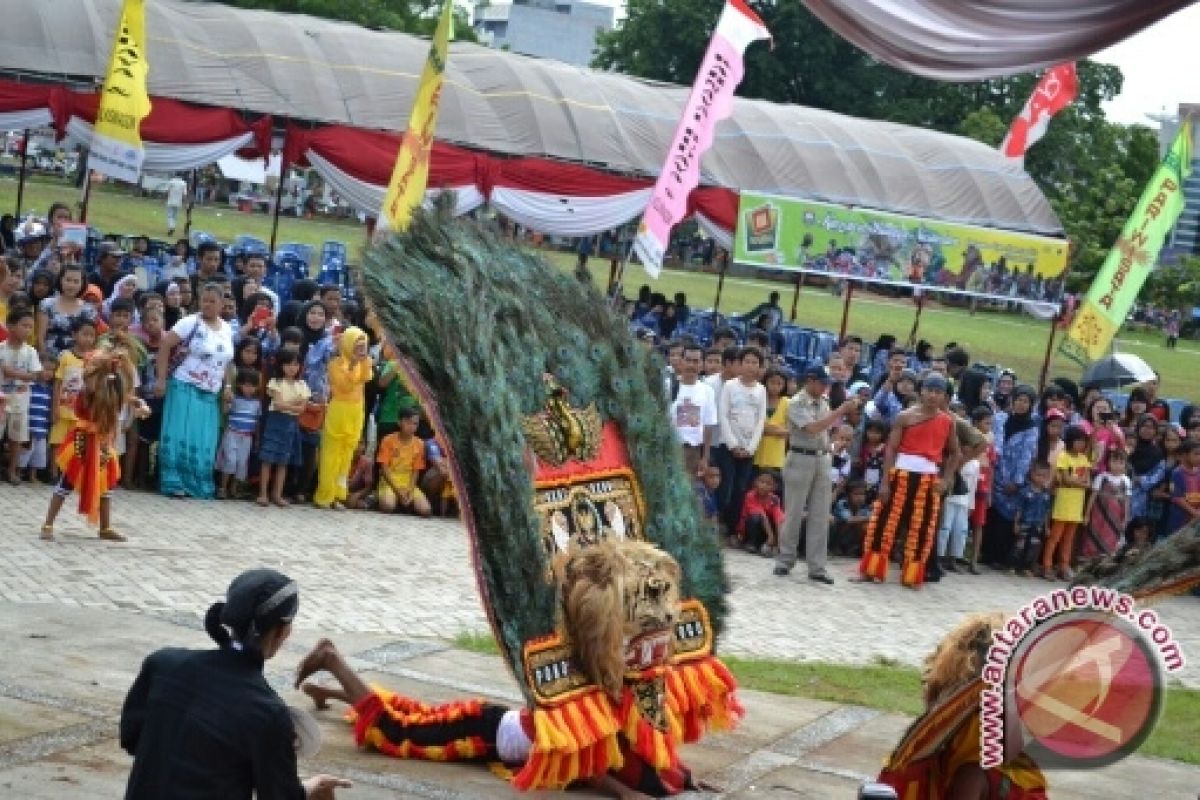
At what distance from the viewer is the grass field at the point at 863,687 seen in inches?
392

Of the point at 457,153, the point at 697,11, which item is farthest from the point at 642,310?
the point at 697,11

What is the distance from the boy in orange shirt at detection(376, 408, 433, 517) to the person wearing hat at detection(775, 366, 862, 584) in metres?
3.05

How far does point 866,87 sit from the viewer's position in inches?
2426

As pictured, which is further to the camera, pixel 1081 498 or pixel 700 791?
pixel 1081 498

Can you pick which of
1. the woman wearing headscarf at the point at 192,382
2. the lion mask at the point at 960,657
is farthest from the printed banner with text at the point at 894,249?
the lion mask at the point at 960,657

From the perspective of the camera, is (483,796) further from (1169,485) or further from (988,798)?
(1169,485)

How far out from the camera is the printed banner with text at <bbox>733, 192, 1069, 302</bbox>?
21828 mm

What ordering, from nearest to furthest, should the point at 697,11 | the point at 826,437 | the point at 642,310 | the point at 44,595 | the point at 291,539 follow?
1. the point at 44,595
2. the point at 291,539
3. the point at 826,437
4. the point at 642,310
5. the point at 697,11

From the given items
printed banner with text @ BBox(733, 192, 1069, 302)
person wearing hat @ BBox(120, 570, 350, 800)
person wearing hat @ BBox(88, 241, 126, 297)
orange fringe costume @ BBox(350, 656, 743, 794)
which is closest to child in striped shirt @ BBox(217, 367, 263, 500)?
person wearing hat @ BBox(88, 241, 126, 297)

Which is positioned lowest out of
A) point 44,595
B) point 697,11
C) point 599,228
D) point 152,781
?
point 44,595

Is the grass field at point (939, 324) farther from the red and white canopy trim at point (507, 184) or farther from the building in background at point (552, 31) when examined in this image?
the building in background at point (552, 31)

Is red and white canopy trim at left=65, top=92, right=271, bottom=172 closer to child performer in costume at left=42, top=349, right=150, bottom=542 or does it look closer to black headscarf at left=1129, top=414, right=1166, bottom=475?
child performer in costume at left=42, top=349, right=150, bottom=542

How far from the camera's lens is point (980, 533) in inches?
669

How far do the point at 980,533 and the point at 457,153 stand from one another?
7944 mm
